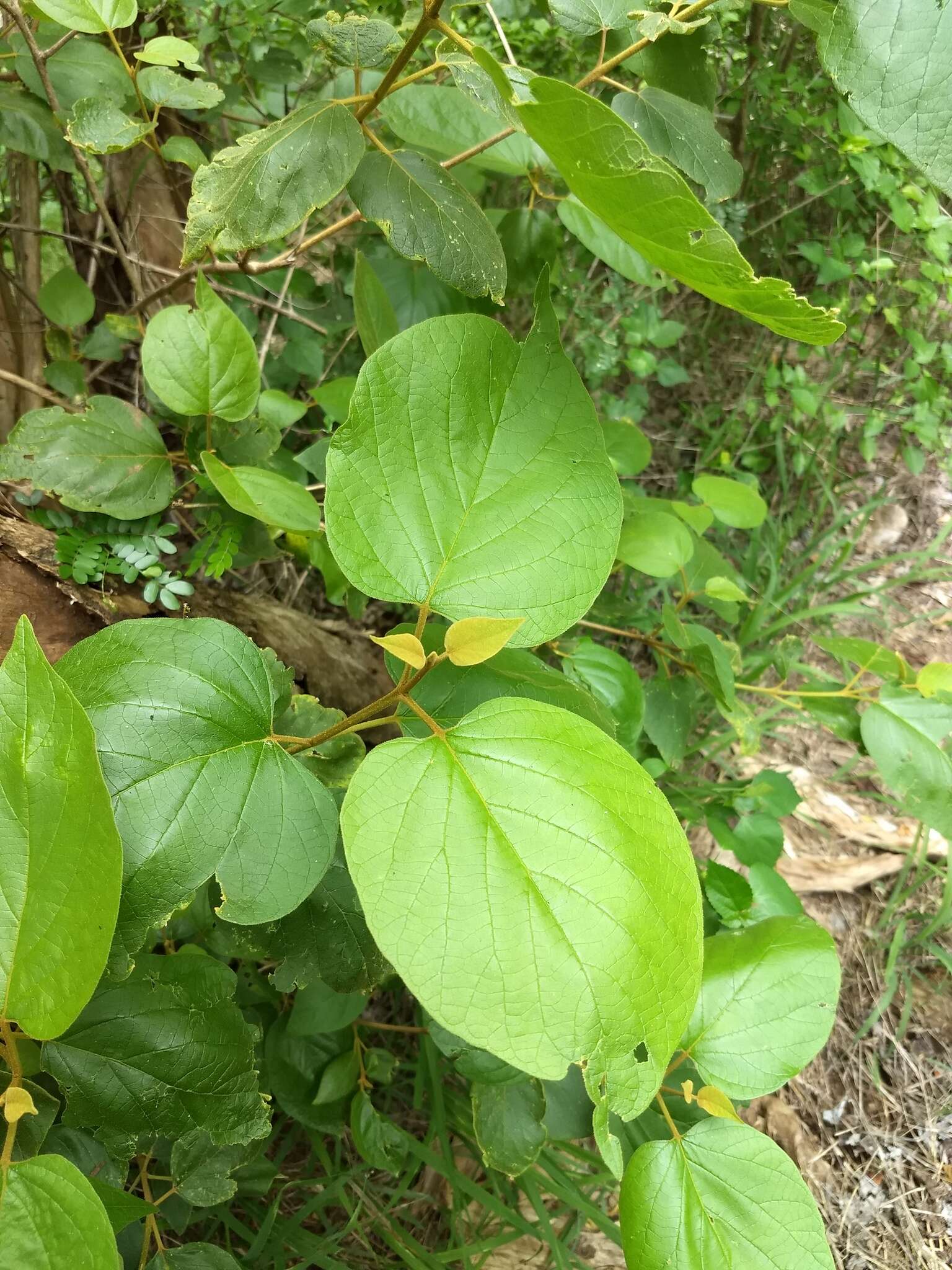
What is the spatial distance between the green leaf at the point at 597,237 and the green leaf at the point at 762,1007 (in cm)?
99

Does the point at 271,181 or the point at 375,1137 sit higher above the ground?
the point at 271,181

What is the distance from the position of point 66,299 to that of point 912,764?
1.58 m

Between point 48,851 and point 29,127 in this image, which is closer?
point 48,851

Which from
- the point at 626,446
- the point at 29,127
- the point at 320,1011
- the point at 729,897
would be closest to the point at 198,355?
the point at 29,127

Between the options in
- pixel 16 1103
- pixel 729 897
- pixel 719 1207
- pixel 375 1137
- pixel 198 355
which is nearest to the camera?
pixel 16 1103

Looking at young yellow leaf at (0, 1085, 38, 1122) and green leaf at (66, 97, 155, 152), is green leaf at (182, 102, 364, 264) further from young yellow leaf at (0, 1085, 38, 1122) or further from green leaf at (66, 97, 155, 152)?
young yellow leaf at (0, 1085, 38, 1122)

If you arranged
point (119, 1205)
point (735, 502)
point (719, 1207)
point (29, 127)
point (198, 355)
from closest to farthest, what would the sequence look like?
1. point (119, 1205)
2. point (719, 1207)
3. point (198, 355)
4. point (29, 127)
5. point (735, 502)

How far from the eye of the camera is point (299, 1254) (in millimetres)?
1208

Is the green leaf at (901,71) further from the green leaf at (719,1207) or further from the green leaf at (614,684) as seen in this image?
the green leaf at (719,1207)

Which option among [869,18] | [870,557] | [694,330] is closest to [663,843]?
[869,18]

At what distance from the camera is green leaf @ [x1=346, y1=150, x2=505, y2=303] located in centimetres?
84

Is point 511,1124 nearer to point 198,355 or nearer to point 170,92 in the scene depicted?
point 198,355

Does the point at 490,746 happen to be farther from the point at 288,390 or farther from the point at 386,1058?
the point at 288,390

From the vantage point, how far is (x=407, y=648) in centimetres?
65
